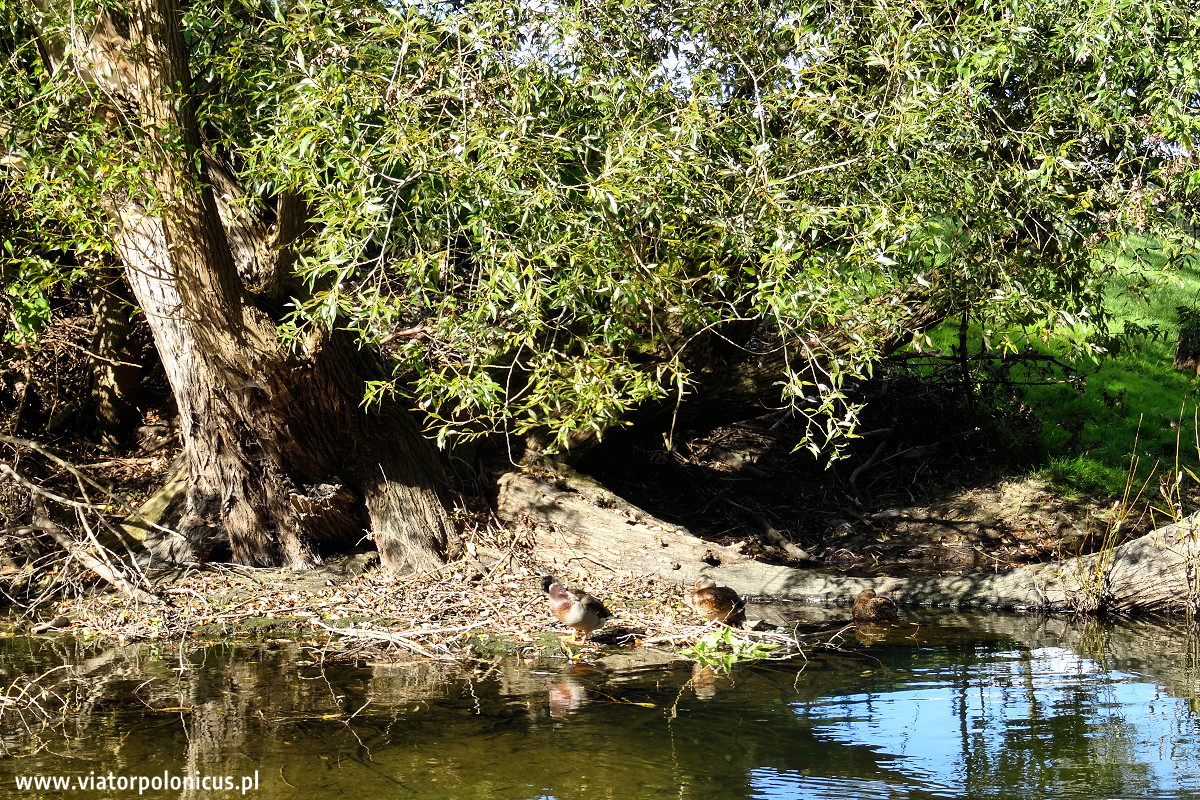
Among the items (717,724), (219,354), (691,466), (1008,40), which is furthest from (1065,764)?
(691,466)

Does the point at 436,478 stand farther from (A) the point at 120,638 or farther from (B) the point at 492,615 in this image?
(A) the point at 120,638

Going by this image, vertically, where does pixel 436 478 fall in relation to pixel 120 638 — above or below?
above

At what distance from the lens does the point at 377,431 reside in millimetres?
10219

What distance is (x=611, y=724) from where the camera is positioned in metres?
6.03

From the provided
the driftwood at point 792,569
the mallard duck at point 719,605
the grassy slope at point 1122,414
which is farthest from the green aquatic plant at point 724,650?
the grassy slope at point 1122,414

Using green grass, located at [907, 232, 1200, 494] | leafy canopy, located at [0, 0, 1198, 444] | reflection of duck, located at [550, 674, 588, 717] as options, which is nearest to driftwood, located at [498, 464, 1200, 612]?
leafy canopy, located at [0, 0, 1198, 444]

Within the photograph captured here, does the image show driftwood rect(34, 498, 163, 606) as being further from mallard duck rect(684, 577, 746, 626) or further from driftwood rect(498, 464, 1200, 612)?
mallard duck rect(684, 577, 746, 626)

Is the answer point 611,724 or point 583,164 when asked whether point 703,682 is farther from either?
point 583,164

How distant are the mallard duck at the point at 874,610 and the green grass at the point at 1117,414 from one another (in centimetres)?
527

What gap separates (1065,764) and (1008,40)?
463 centimetres

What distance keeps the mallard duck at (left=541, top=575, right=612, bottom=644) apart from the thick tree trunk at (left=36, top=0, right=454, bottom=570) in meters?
2.46

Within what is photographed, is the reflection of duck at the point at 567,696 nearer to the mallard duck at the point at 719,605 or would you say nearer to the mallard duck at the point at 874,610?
the mallard duck at the point at 719,605

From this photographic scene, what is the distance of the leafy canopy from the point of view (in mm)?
6504

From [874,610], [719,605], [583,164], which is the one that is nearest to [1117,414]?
[874,610]
